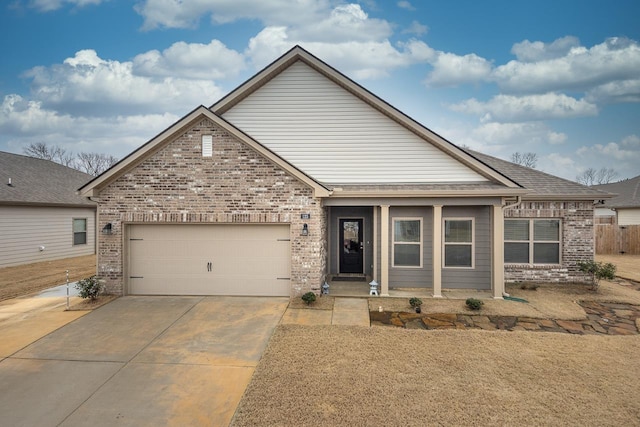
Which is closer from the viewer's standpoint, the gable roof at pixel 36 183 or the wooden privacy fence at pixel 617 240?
the gable roof at pixel 36 183

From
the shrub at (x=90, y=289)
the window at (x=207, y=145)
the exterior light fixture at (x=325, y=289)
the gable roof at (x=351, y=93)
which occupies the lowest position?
the exterior light fixture at (x=325, y=289)

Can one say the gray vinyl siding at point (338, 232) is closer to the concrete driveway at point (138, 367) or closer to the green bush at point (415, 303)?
the green bush at point (415, 303)

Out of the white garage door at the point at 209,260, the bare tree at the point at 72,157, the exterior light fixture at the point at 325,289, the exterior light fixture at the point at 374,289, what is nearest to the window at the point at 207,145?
the white garage door at the point at 209,260

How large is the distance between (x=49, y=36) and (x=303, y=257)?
24.9 m

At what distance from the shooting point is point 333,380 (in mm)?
4656

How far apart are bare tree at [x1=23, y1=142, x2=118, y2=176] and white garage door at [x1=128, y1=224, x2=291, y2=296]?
146ft

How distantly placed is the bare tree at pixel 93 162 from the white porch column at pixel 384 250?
52.0 metres

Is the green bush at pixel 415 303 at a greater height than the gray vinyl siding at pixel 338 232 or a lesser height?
lesser

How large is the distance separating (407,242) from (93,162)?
54790 mm

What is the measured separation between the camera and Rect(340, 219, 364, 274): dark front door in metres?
11.7

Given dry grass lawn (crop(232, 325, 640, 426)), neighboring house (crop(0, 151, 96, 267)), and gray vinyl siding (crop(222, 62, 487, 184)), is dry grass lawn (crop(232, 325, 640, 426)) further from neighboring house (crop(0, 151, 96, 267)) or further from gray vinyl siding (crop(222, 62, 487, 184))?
neighboring house (crop(0, 151, 96, 267))

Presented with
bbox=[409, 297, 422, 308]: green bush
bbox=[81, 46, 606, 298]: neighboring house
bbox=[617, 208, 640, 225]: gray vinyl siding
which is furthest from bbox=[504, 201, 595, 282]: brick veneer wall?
bbox=[617, 208, 640, 225]: gray vinyl siding

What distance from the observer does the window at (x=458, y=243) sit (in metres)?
9.84

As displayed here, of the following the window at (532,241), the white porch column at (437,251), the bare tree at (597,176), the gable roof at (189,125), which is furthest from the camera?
the bare tree at (597,176)
